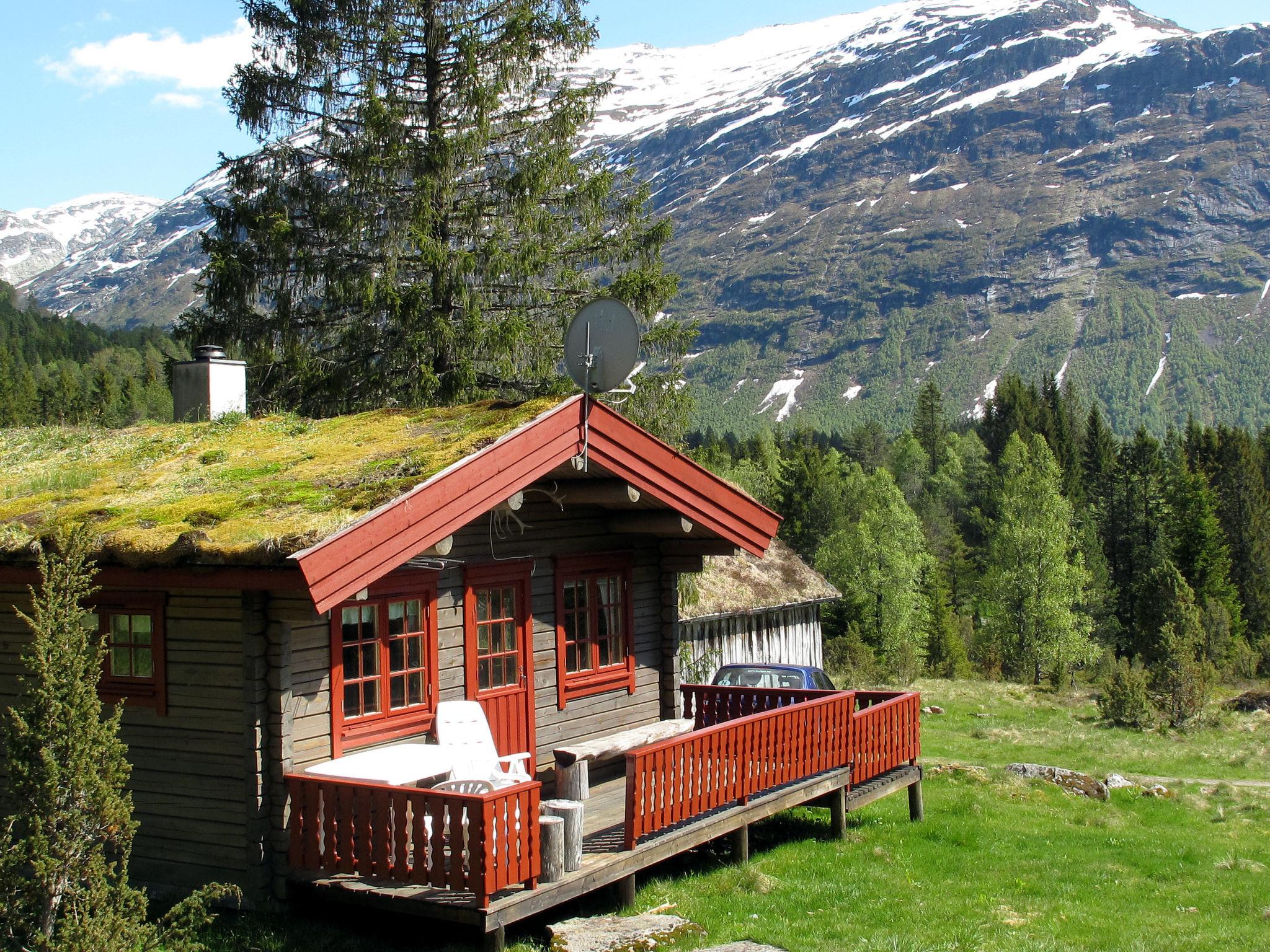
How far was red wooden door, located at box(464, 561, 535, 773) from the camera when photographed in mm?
11727

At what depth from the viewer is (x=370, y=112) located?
20.2 metres

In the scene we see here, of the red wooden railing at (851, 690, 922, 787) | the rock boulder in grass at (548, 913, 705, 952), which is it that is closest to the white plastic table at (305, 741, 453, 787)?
the rock boulder in grass at (548, 913, 705, 952)

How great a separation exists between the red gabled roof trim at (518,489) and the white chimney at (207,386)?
5.50 m

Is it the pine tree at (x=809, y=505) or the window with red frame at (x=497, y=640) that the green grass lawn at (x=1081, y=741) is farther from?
the pine tree at (x=809, y=505)

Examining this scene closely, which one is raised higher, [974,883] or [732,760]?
[732,760]

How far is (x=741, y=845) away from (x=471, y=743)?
119 inches

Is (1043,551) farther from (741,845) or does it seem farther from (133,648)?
(133,648)

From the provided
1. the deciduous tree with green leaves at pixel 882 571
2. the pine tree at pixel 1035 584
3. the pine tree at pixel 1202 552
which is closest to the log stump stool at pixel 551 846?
the pine tree at pixel 1035 584

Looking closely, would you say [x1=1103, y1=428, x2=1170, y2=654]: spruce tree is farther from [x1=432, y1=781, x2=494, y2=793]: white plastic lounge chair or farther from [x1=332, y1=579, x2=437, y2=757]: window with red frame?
[x1=432, y1=781, x2=494, y2=793]: white plastic lounge chair

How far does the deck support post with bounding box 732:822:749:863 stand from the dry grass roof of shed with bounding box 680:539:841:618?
17.0 m

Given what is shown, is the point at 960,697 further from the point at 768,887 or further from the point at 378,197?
the point at 768,887

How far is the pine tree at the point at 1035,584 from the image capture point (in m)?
53.6

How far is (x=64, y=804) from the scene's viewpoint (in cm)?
709

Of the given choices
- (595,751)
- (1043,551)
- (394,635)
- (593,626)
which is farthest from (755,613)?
(1043,551)
